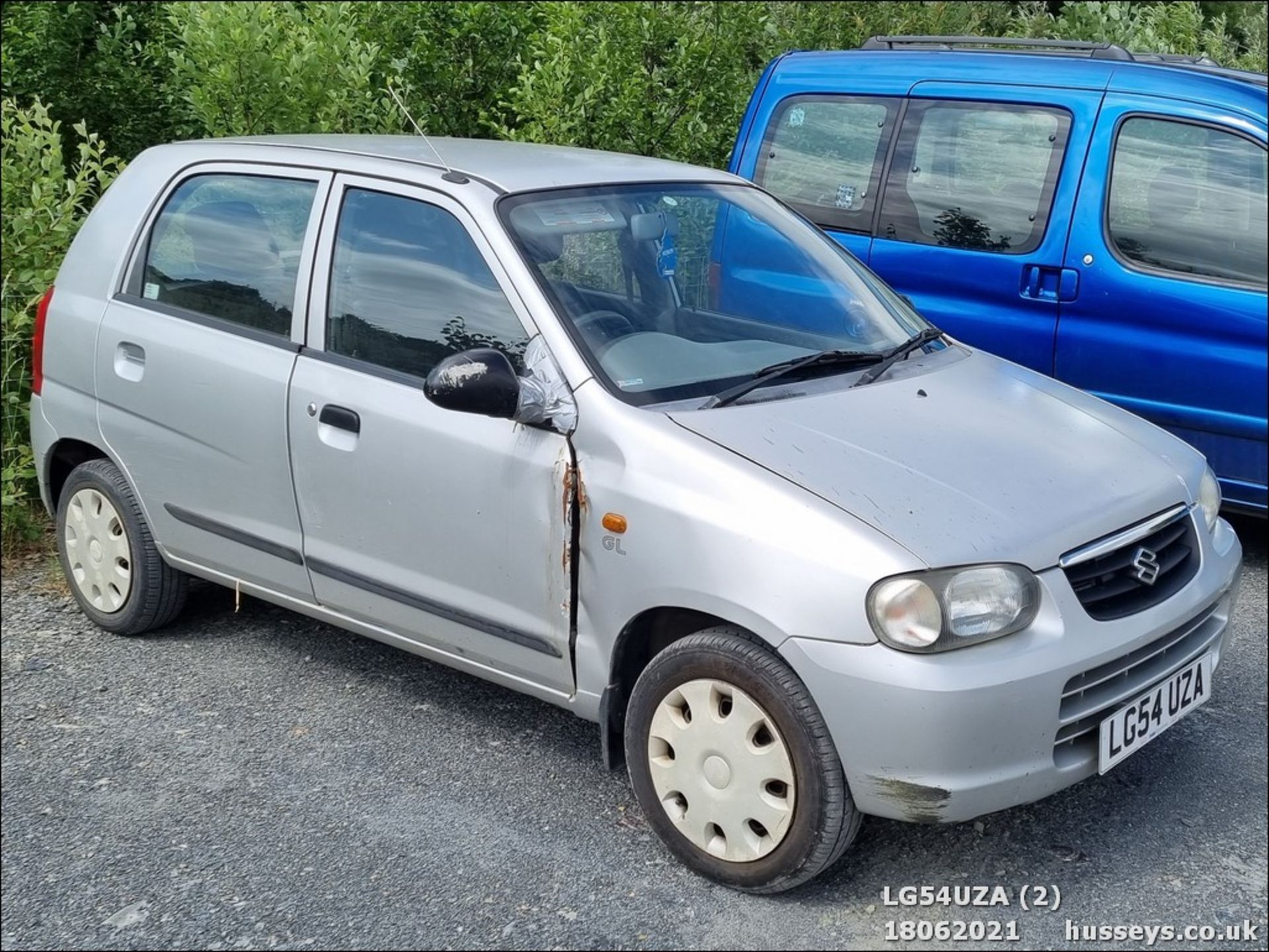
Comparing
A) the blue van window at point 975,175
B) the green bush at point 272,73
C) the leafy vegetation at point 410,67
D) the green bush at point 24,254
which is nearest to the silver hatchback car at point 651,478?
the green bush at point 24,254

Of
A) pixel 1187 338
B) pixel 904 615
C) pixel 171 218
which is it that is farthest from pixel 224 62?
pixel 904 615

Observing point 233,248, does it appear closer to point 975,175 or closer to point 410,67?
point 975,175

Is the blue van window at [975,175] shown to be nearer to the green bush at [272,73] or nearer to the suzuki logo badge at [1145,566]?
the suzuki logo badge at [1145,566]

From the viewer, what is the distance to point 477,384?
3541mm

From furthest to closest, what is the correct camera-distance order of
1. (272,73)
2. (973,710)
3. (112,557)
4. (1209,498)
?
(272,73) → (112,557) → (1209,498) → (973,710)

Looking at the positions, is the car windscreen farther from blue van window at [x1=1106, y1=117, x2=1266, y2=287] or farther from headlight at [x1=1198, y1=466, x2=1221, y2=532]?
blue van window at [x1=1106, y1=117, x2=1266, y2=287]

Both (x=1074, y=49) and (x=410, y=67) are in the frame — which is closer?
(x=1074, y=49)

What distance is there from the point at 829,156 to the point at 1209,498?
2.84 metres

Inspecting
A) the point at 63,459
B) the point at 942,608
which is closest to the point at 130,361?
the point at 63,459

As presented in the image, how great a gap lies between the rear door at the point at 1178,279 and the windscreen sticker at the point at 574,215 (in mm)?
2371

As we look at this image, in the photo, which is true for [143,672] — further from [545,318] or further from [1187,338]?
[1187,338]

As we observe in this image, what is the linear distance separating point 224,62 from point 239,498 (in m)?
3.56

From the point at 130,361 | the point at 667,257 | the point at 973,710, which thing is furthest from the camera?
the point at 130,361

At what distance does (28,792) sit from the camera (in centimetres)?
404
